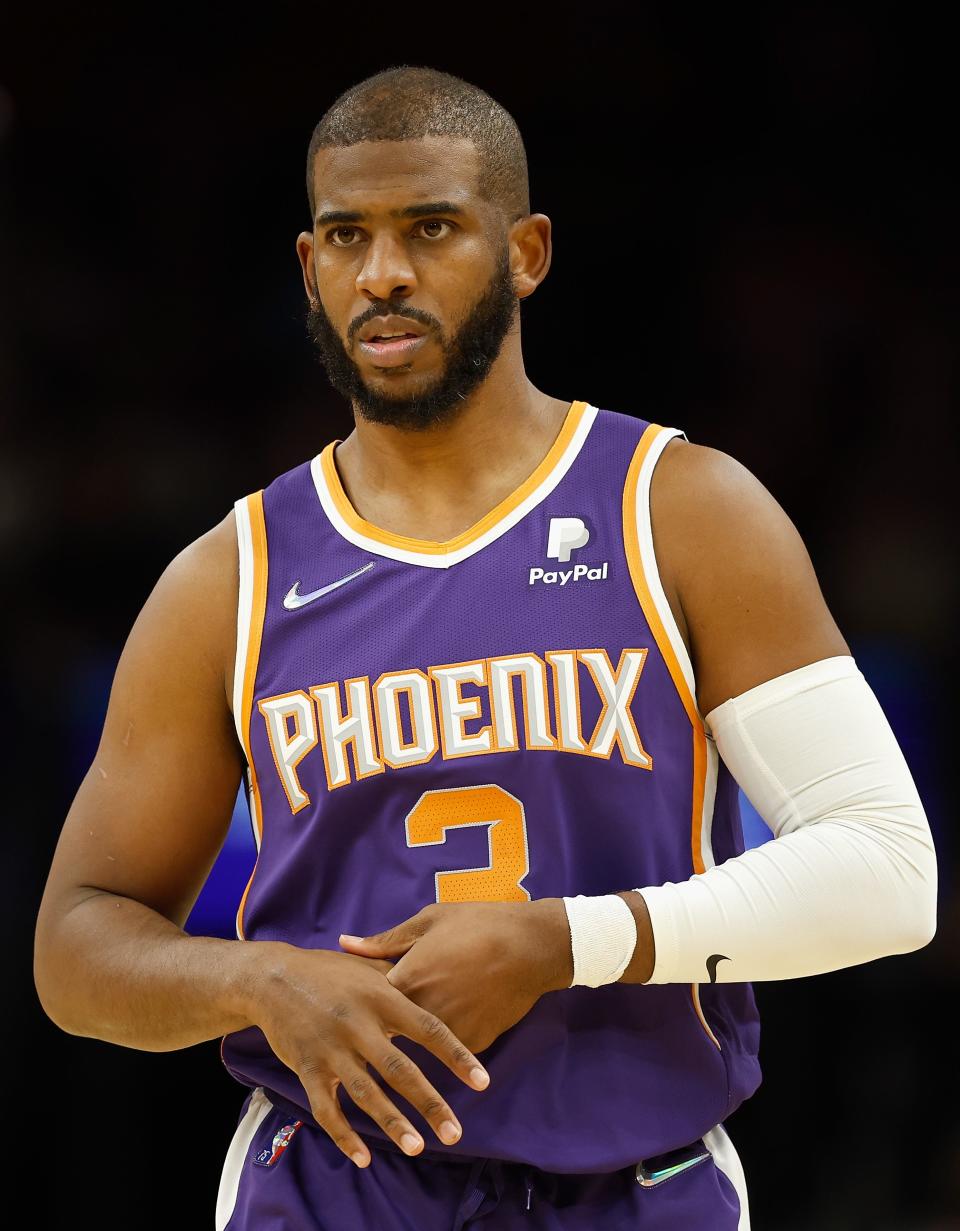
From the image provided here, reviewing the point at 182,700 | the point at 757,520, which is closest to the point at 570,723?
the point at 757,520

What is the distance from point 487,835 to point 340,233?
32.4 inches

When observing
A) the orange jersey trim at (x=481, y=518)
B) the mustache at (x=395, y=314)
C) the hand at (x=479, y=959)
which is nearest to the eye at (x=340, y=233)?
the mustache at (x=395, y=314)

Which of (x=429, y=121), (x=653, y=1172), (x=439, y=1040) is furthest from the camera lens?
(x=429, y=121)

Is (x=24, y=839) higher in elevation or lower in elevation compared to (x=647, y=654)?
Result: lower

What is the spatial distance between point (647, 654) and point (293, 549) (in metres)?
0.52

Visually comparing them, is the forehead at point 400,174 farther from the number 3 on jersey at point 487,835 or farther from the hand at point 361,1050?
the hand at point 361,1050

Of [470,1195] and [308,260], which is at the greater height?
[308,260]

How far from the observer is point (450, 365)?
7.63 ft

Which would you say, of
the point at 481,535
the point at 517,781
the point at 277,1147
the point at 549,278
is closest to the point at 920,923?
the point at 517,781

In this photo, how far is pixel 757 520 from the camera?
222cm

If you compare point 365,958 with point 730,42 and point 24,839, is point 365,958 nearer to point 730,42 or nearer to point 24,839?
point 24,839

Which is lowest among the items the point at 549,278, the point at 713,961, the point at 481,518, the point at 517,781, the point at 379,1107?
the point at 379,1107

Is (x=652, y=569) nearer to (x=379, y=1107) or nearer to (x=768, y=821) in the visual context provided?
(x=768, y=821)

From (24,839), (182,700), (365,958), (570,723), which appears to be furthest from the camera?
(24,839)
